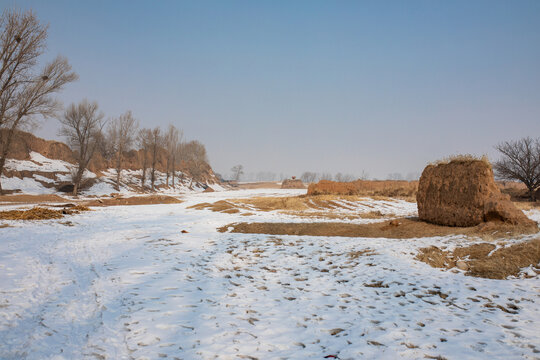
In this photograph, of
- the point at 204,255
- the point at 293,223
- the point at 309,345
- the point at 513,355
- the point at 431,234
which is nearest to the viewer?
the point at 513,355

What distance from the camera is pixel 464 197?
8.92 metres

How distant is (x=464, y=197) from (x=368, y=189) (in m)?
20.3

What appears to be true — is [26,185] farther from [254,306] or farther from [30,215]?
[254,306]

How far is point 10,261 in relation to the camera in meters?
5.23

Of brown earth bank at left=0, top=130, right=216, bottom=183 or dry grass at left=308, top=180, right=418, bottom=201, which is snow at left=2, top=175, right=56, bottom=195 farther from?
dry grass at left=308, top=180, right=418, bottom=201

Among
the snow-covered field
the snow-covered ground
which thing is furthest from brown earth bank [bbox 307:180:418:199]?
the snow-covered ground

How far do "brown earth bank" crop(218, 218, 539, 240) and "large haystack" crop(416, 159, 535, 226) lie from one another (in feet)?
1.16

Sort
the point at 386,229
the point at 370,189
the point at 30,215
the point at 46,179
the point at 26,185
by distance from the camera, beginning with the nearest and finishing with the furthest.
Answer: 1. the point at 386,229
2. the point at 30,215
3. the point at 370,189
4. the point at 26,185
5. the point at 46,179

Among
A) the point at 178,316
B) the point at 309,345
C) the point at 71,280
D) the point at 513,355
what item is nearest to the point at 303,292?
the point at 309,345

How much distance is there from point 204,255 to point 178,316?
3.01 m

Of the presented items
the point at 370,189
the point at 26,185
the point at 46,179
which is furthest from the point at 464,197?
the point at 46,179

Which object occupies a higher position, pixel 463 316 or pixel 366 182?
pixel 366 182

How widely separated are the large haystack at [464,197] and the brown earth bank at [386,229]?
35cm

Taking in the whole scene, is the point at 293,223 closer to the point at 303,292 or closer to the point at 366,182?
the point at 303,292
